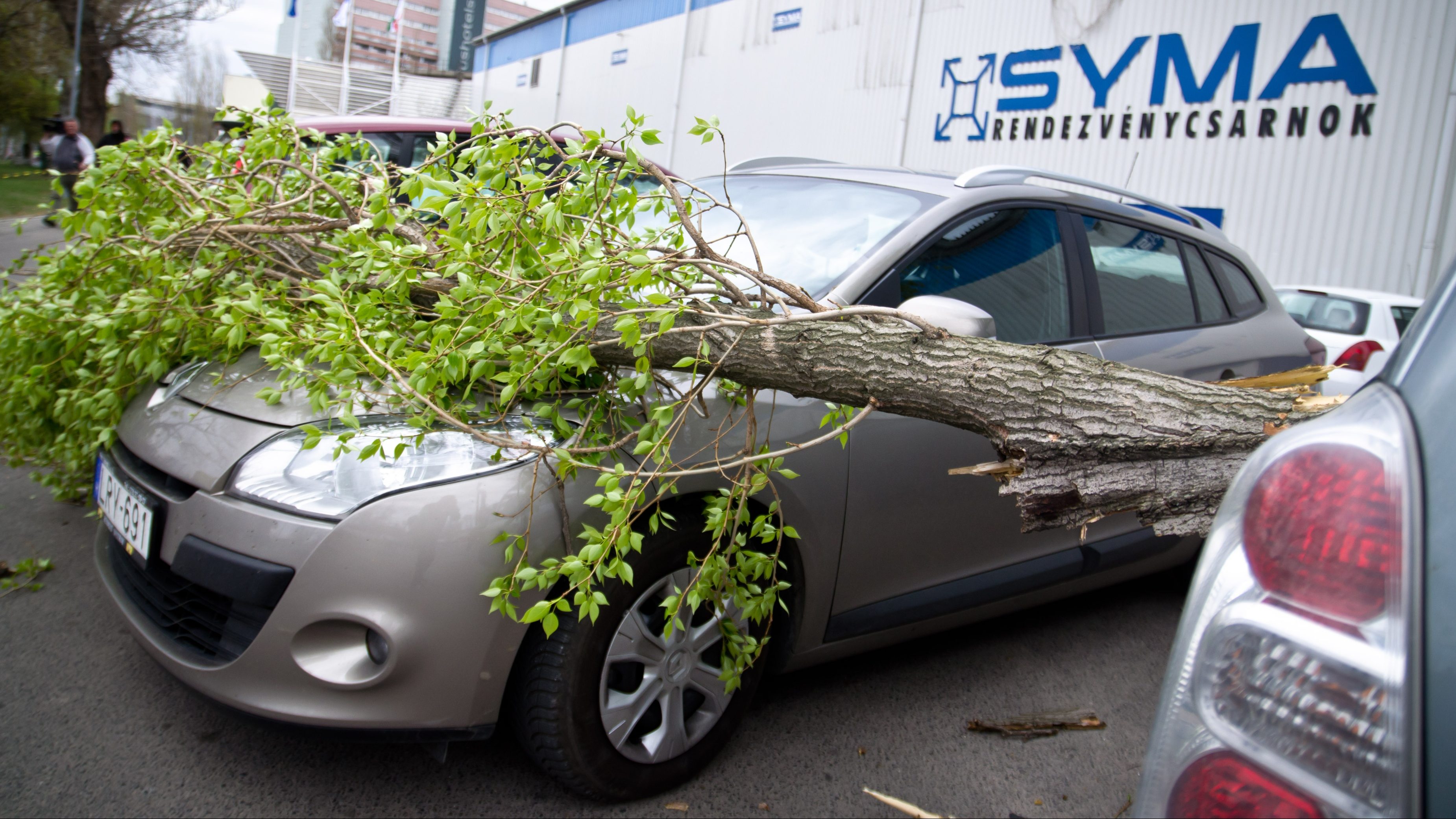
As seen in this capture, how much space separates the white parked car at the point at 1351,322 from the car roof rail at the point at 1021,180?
4.06 m

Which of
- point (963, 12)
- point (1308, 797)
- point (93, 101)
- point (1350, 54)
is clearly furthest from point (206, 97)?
point (1308, 797)

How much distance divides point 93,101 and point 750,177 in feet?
80.8

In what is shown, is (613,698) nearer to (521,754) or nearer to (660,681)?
(660,681)

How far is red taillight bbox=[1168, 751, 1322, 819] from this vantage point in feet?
2.73

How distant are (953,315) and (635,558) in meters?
0.97

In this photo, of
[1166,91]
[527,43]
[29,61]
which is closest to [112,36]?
[29,61]

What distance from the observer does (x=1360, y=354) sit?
24.3 feet

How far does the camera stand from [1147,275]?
3527 millimetres

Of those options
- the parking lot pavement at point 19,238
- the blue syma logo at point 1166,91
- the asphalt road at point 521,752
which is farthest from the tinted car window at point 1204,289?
the parking lot pavement at point 19,238

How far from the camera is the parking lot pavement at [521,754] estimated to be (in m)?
2.22

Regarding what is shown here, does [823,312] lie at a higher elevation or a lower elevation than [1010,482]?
higher

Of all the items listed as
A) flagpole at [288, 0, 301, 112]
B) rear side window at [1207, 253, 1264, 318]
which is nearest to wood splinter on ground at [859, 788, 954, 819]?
rear side window at [1207, 253, 1264, 318]

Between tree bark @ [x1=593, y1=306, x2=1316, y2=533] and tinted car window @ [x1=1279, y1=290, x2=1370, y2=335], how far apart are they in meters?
6.80

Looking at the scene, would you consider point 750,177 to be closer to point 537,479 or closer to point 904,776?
point 537,479
